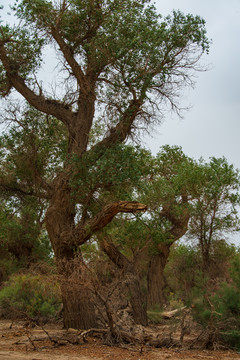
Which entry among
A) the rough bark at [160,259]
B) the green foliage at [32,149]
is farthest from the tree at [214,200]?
the green foliage at [32,149]

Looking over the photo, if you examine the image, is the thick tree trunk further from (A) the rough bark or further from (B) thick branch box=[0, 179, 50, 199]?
(A) the rough bark

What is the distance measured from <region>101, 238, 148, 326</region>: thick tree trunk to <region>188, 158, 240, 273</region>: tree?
4.74m

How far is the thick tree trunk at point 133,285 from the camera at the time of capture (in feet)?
48.2

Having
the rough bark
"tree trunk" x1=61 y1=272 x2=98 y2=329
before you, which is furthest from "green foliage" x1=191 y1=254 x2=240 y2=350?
the rough bark

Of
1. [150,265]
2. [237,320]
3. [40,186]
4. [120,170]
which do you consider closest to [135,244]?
[150,265]

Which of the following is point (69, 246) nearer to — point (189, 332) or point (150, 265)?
point (189, 332)

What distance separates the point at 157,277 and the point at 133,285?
693cm

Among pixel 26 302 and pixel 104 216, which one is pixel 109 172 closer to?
pixel 104 216

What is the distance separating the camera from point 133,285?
14.7m

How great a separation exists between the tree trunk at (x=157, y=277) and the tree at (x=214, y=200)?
285 cm

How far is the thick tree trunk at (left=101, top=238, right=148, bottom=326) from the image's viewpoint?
579 inches

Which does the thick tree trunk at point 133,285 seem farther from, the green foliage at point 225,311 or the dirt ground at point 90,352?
the dirt ground at point 90,352

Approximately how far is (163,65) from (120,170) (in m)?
3.75

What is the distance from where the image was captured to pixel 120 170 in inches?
442
